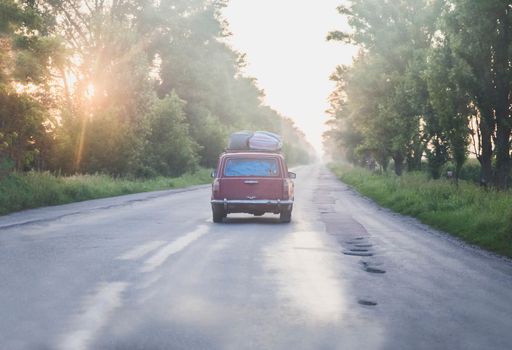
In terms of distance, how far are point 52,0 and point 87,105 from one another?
1461 cm

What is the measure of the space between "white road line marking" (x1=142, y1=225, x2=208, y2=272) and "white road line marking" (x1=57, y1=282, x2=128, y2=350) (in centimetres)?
147

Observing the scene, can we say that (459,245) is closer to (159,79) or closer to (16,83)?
(16,83)

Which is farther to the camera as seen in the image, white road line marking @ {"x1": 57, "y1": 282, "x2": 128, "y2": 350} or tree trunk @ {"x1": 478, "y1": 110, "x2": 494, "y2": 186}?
tree trunk @ {"x1": 478, "y1": 110, "x2": 494, "y2": 186}

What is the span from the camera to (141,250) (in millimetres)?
10711

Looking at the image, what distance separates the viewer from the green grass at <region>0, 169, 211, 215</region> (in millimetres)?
20656

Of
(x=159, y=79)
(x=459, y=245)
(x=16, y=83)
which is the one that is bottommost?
(x=459, y=245)

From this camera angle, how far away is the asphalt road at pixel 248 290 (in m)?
5.30

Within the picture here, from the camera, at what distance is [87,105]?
34.8m

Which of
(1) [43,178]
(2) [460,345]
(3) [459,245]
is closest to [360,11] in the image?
(1) [43,178]

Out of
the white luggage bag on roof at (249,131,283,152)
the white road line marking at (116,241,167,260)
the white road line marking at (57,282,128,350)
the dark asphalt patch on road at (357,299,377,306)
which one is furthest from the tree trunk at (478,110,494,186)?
the white road line marking at (57,282,128,350)

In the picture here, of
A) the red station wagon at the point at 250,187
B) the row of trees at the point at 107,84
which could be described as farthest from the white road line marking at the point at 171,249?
the row of trees at the point at 107,84

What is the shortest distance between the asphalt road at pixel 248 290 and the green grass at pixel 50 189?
274 inches

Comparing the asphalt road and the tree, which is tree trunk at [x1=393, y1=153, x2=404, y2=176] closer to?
the tree

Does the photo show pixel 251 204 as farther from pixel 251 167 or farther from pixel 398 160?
pixel 398 160
